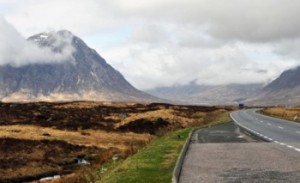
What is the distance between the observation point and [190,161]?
2055cm

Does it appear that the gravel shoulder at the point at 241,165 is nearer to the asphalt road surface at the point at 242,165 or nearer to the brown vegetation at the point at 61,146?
the asphalt road surface at the point at 242,165

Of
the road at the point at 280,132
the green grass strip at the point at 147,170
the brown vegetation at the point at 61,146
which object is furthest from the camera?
the brown vegetation at the point at 61,146

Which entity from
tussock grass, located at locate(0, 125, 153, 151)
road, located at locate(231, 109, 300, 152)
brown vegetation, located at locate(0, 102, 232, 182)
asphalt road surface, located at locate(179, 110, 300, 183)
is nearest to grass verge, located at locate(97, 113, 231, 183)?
asphalt road surface, located at locate(179, 110, 300, 183)

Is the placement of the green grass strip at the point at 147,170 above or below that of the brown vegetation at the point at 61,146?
above

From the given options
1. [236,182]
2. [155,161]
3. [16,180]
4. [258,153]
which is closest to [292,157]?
[258,153]

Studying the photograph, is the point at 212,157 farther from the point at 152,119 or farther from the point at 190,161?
the point at 152,119

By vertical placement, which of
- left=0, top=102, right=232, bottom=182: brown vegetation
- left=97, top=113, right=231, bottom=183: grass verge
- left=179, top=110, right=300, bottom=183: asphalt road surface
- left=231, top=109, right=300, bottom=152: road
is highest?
left=231, top=109, right=300, bottom=152: road

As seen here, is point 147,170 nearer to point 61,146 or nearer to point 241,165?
point 241,165

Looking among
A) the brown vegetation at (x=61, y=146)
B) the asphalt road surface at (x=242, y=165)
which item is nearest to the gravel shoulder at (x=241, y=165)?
the asphalt road surface at (x=242, y=165)

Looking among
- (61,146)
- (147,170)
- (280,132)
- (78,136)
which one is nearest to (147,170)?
(147,170)

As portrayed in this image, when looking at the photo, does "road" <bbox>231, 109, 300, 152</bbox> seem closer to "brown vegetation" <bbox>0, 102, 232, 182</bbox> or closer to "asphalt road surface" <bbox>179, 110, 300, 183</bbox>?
"asphalt road surface" <bbox>179, 110, 300, 183</bbox>

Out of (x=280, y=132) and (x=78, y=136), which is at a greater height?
(x=280, y=132)

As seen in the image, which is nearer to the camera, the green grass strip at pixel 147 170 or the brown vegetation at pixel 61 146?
the green grass strip at pixel 147 170

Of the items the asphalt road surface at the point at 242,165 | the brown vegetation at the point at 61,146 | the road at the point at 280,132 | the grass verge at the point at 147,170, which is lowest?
the brown vegetation at the point at 61,146
